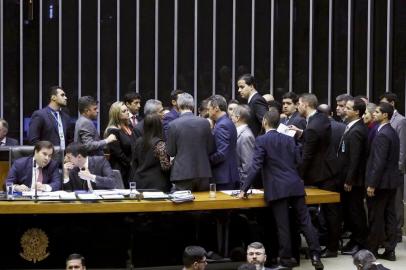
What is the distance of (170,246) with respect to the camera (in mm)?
9969

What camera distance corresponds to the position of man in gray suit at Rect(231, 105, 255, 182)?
35.6 feet

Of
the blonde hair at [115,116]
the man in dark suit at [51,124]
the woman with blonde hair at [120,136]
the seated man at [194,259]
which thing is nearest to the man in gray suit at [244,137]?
the woman with blonde hair at [120,136]

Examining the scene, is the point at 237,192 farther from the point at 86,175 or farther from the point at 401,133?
the point at 401,133

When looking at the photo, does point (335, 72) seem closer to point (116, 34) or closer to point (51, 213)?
point (116, 34)

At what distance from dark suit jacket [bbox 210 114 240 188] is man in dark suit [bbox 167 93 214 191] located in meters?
0.15

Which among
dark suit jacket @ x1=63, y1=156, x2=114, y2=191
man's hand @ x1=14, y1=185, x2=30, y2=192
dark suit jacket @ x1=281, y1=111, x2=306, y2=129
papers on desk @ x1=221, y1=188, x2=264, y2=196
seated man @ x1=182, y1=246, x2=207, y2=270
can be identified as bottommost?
seated man @ x1=182, y1=246, x2=207, y2=270

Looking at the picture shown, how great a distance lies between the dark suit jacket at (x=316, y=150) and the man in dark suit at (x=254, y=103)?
2.61 feet

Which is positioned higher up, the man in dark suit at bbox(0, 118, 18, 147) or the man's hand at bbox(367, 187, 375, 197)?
the man in dark suit at bbox(0, 118, 18, 147)

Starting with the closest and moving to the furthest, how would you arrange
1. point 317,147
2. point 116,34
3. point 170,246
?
point 170,246 < point 317,147 < point 116,34

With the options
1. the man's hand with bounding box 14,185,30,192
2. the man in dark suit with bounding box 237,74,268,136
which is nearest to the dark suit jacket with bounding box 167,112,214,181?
the man in dark suit with bounding box 237,74,268,136

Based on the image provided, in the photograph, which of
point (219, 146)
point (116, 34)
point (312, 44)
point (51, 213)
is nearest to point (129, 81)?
point (116, 34)

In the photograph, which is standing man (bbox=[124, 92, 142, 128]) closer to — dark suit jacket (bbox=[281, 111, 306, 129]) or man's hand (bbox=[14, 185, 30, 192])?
dark suit jacket (bbox=[281, 111, 306, 129])

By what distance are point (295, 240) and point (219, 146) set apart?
1.23 meters

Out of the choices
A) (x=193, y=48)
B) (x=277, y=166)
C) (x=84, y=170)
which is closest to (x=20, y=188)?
(x=84, y=170)
